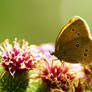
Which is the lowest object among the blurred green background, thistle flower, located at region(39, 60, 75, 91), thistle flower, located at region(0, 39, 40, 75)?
thistle flower, located at region(39, 60, 75, 91)

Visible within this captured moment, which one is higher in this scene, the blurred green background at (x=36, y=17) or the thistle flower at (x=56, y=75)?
the blurred green background at (x=36, y=17)

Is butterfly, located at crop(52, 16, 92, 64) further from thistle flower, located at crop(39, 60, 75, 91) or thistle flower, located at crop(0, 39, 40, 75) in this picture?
thistle flower, located at crop(0, 39, 40, 75)

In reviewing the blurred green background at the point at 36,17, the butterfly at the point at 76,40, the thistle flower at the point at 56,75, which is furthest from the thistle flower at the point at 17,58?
the blurred green background at the point at 36,17

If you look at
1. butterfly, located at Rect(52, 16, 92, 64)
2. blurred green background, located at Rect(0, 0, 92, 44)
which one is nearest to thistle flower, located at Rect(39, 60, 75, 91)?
butterfly, located at Rect(52, 16, 92, 64)

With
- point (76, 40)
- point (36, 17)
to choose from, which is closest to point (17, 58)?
point (76, 40)

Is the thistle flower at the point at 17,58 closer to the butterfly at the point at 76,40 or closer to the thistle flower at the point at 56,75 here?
the thistle flower at the point at 56,75

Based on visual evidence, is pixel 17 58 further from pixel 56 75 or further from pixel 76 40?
pixel 76 40
